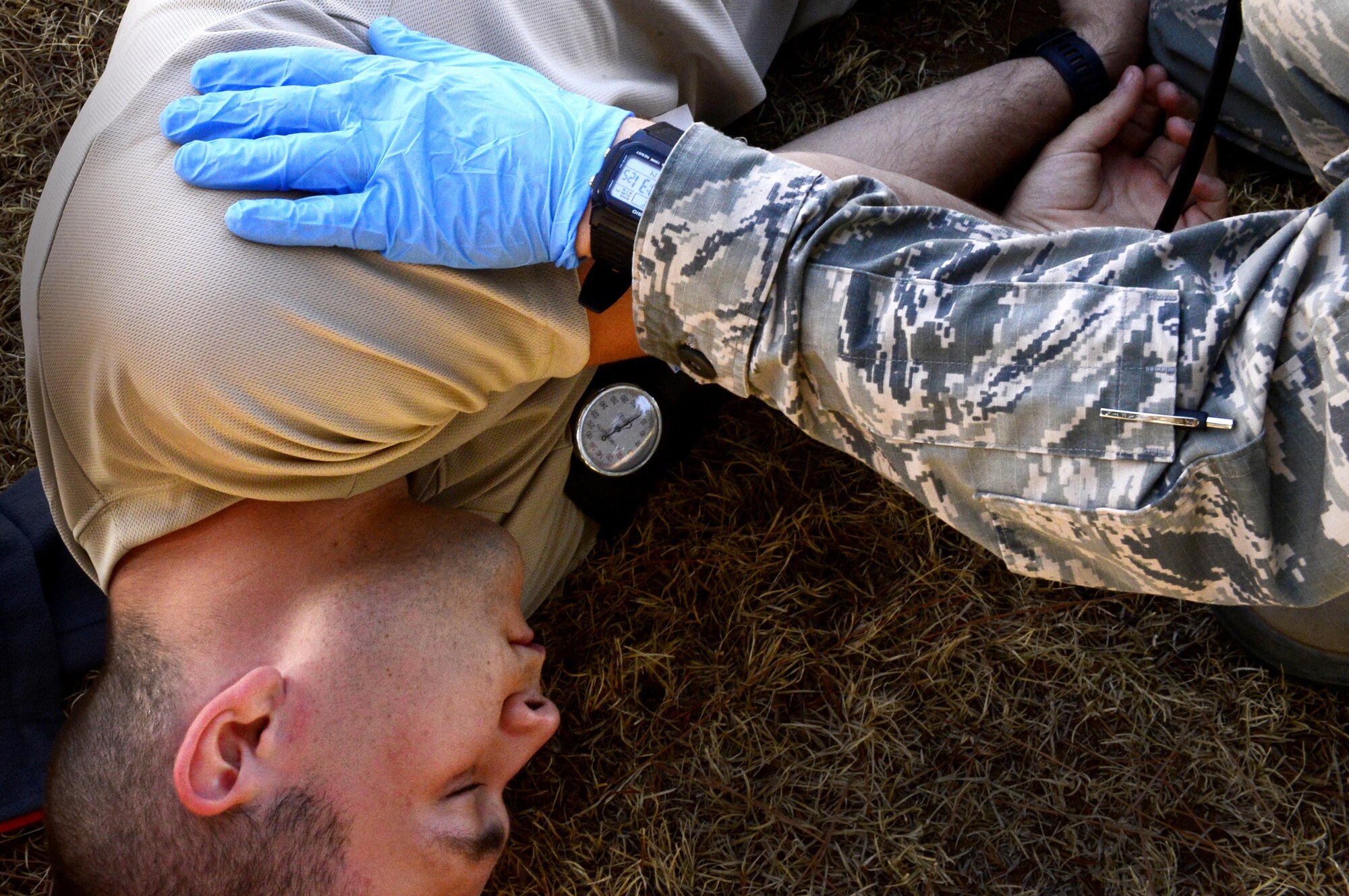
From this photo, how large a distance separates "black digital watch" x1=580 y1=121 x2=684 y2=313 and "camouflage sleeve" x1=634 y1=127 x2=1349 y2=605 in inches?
1.3

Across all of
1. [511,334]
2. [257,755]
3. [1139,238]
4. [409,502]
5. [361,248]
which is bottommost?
[257,755]

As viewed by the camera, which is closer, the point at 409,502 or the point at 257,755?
the point at 257,755

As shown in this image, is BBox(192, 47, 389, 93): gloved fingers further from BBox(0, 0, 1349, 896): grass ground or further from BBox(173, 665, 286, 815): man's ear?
BBox(0, 0, 1349, 896): grass ground

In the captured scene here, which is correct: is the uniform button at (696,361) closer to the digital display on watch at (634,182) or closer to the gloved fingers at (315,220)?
the digital display on watch at (634,182)

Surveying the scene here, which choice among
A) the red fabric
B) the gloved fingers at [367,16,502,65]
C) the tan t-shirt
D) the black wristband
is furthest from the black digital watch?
the red fabric

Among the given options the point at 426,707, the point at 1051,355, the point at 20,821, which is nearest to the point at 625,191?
the point at 1051,355

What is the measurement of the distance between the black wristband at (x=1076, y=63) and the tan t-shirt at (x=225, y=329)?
1117 mm

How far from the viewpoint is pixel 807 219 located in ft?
4.75

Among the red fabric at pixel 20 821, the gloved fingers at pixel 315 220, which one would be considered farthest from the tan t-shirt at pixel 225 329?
the red fabric at pixel 20 821

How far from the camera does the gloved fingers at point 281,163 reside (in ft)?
4.62

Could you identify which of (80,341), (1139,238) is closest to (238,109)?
(80,341)

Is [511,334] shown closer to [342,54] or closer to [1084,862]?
[342,54]

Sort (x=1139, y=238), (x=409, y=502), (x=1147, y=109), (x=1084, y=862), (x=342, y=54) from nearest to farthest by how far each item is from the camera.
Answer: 1. (x=1139, y=238)
2. (x=342, y=54)
3. (x=409, y=502)
4. (x=1084, y=862)
5. (x=1147, y=109)

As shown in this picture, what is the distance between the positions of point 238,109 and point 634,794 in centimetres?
148
